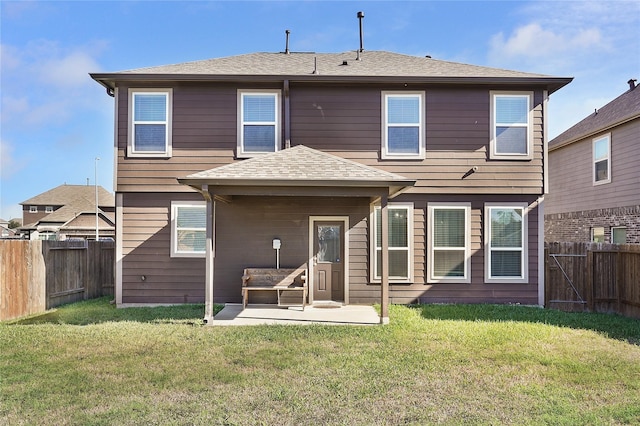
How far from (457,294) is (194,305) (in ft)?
20.1

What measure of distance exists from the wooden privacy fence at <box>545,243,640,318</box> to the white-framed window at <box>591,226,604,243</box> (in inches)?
212

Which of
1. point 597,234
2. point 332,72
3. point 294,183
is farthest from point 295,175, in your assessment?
point 597,234

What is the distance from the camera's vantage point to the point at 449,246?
9531mm

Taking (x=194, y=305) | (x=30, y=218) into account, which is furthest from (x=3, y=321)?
(x=30, y=218)

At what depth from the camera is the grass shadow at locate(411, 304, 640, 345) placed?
716 cm

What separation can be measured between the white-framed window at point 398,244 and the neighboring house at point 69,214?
21643 mm

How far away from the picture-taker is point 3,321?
790 cm

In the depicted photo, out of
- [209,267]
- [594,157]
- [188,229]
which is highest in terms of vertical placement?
[594,157]

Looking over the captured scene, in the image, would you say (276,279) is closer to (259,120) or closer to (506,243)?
(259,120)

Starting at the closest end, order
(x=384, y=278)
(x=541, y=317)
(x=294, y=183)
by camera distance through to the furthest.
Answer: (x=294, y=183), (x=384, y=278), (x=541, y=317)

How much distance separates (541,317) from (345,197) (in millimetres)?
4764

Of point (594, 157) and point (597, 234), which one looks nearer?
point (597, 234)

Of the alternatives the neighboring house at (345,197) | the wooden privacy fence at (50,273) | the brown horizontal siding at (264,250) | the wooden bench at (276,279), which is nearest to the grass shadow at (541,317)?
the brown horizontal siding at (264,250)

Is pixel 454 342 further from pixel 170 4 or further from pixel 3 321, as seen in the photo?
pixel 170 4
